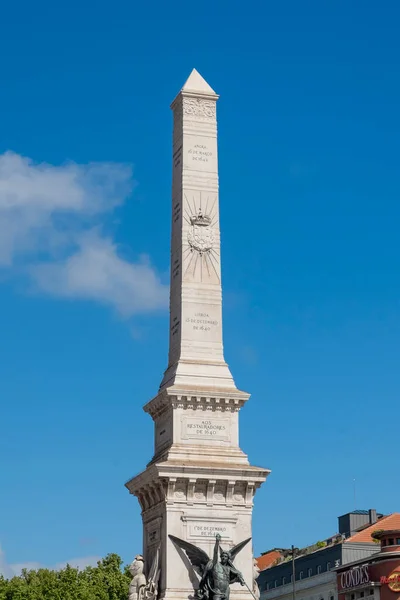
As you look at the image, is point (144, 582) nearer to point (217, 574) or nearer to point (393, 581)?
point (217, 574)

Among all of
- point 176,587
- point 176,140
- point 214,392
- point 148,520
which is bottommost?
point 176,587

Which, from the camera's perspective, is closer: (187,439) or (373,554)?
(187,439)

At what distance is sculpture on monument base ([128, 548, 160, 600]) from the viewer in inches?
1757

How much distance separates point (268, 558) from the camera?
114 metres

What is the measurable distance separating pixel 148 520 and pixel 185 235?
1201 centimetres

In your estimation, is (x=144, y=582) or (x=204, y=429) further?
(x=204, y=429)

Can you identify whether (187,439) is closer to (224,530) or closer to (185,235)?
(224,530)

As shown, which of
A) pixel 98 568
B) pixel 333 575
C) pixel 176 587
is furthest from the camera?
pixel 333 575

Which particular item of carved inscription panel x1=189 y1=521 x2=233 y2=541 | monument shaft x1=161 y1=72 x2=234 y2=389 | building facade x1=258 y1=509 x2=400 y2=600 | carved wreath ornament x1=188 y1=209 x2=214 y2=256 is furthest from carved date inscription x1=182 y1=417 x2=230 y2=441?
building facade x1=258 y1=509 x2=400 y2=600

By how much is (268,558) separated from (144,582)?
71053 millimetres

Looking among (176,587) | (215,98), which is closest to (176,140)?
(215,98)

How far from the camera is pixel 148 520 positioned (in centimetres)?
4728

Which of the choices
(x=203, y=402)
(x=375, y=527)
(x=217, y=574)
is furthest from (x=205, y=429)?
(x=375, y=527)

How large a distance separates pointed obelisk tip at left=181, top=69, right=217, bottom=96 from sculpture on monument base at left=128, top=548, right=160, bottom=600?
2034 centimetres
